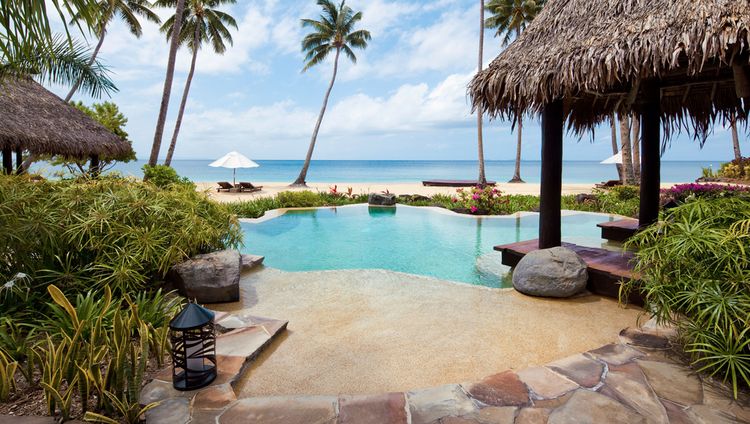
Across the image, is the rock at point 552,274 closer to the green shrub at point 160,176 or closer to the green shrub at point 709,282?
the green shrub at point 709,282

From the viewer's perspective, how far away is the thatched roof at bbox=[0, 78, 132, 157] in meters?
9.23

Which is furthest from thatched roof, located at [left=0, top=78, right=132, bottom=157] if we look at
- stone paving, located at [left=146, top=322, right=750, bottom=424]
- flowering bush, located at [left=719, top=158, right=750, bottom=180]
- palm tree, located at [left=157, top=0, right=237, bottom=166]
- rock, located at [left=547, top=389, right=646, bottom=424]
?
flowering bush, located at [left=719, top=158, right=750, bottom=180]

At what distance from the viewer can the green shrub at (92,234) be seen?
12.1ft

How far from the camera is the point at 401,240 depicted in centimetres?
846

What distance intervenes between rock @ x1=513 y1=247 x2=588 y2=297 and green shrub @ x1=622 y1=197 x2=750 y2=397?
120 cm

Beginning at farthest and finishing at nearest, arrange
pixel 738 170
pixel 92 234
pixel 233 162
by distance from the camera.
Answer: pixel 233 162, pixel 738 170, pixel 92 234

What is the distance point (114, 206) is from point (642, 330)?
215 inches

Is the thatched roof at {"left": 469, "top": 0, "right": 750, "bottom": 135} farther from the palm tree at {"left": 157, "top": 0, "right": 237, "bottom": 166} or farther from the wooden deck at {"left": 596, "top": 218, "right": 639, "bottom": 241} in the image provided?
the palm tree at {"left": 157, "top": 0, "right": 237, "bottom": 166}

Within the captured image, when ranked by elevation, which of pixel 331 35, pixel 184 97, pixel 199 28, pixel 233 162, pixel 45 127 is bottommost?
pixel 233 162

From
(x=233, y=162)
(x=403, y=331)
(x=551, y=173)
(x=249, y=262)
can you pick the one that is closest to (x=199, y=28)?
(x=233, y=162)

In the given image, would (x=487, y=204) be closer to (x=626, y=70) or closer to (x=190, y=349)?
(x=626, y=70)

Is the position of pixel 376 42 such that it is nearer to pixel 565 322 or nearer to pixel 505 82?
pixel 505 82

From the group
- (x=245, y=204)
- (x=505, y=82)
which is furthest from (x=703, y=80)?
(x=245, y=204)

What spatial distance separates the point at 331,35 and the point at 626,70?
2239cm
